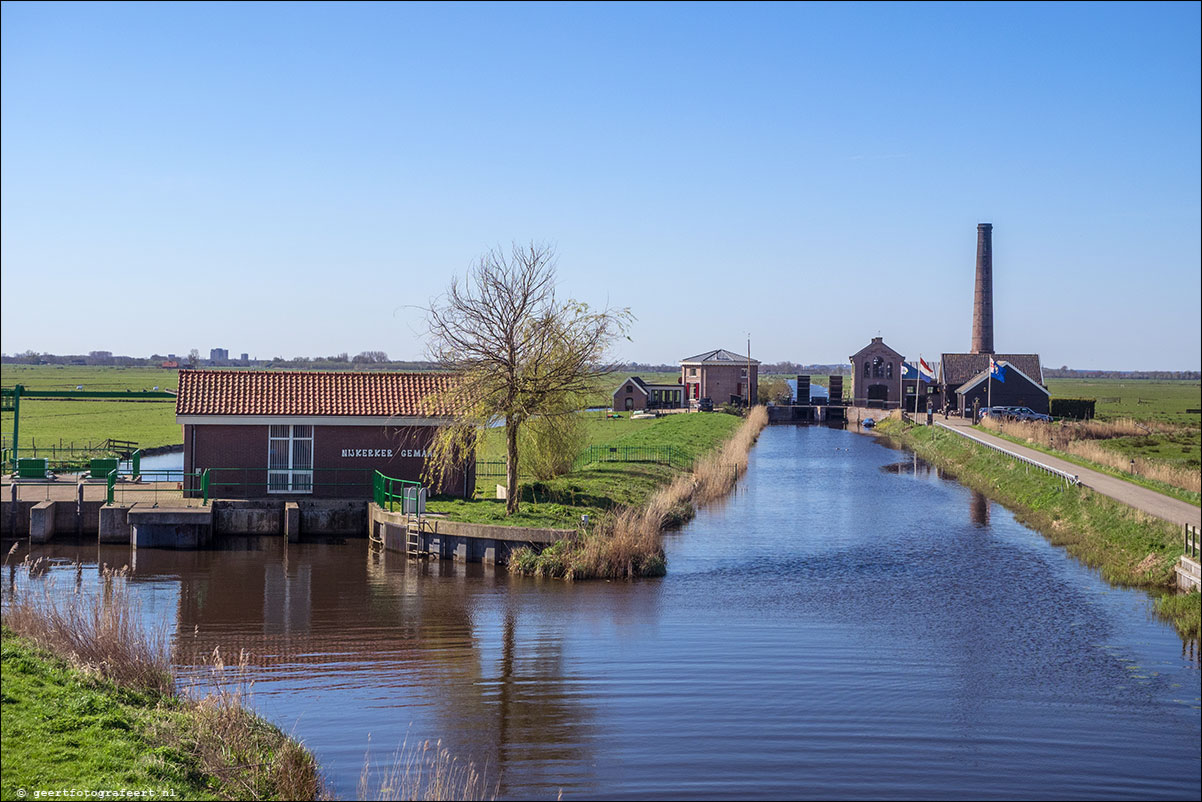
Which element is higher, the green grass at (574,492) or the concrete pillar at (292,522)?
the green grass at (574,492)

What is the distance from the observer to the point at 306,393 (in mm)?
26375

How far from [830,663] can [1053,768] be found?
161 inches

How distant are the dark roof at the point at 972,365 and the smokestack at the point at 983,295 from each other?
3584 mm

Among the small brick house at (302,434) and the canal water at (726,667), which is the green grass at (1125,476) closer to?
the canal water at (726,667)

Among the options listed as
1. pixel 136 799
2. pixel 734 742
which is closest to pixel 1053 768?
pixel 734 742

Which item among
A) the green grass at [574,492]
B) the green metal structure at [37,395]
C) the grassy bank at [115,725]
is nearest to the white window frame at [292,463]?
the green grass at [574,492]

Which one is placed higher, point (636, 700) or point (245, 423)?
point (245, 423)

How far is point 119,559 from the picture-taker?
72.8 ft

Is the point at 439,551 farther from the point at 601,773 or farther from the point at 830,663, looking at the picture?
the point at 601,773

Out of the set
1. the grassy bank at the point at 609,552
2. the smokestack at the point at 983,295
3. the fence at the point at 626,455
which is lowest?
the grassy bank at the point at 609,552

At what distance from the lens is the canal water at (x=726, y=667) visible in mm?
10906

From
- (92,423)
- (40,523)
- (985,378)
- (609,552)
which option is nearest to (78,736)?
(609,552)

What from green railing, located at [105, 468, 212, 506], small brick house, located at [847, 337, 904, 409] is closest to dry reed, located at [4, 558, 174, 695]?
green railing, located at [105, 468, 212, 506]

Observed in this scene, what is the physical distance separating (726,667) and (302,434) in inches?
591
